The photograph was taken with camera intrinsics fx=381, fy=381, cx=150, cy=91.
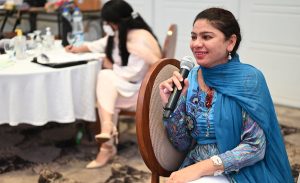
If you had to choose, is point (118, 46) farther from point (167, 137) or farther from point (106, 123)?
point (167, 137)

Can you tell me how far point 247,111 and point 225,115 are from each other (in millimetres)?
66

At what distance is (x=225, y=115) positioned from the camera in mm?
1157

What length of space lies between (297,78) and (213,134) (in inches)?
102

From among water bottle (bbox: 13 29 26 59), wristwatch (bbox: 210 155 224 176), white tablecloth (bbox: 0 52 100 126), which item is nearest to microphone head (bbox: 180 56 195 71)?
wristwatch (bbox: 210 155 224 176)

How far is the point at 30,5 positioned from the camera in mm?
4914

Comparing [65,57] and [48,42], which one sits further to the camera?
[48,42]

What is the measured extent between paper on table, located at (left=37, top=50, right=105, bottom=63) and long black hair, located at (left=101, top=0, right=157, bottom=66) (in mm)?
181

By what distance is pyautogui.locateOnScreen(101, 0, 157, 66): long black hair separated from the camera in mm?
2473

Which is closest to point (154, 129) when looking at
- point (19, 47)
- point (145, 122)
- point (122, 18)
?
point (145, 122)

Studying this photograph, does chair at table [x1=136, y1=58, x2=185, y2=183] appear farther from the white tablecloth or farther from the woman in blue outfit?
the white tablecloth

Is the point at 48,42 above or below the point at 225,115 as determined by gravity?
below

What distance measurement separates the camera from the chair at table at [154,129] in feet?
3.88

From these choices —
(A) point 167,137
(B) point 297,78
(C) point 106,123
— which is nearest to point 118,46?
(C) point 106,123

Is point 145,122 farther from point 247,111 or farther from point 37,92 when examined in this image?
point 37,92
